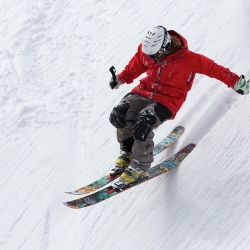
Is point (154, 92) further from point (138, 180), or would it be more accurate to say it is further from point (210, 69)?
point (138, 180)

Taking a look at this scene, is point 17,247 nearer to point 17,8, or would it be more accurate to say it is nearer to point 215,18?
point 215,18

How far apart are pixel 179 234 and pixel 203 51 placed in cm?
335

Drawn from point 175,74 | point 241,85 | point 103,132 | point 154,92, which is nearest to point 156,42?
point 175,74

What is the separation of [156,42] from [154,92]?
592 mm

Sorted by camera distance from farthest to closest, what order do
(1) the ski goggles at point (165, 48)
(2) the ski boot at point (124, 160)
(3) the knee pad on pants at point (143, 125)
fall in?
(2) the ski boot at point (124, 160) → (1) the ski goggles at point (165, 48) → (3) the knee pad on pants at point (143, 125)

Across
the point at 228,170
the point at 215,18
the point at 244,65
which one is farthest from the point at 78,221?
the point at 215,18

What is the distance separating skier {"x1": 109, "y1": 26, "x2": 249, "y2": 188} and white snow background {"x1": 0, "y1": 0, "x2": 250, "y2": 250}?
586 mm

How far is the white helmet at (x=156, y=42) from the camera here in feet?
16.5

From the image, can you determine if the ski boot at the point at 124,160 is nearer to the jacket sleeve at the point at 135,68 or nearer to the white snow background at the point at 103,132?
the white snow background at the point at 103,132

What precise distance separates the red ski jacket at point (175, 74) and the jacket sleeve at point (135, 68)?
0.26 feet

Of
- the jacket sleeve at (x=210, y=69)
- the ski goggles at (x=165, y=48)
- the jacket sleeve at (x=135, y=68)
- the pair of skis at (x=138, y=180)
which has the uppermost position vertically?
the jacket sleeve at (x=210, y=69)

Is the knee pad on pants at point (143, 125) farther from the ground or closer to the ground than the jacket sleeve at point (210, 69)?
closer to the ground

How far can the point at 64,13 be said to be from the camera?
10047mm

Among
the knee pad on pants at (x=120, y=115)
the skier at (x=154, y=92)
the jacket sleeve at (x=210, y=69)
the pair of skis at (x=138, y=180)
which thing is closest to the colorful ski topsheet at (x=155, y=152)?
the pair of skis at (x=138, y=180)
